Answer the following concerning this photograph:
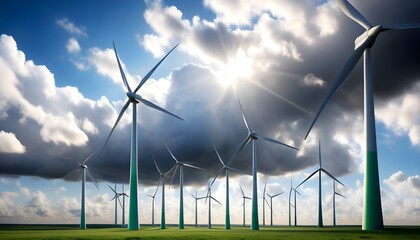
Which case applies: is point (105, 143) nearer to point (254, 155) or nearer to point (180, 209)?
point (254, 155)

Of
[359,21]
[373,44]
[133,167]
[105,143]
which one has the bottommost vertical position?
[133,167]

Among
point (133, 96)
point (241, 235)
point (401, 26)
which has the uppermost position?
point (401, 26)

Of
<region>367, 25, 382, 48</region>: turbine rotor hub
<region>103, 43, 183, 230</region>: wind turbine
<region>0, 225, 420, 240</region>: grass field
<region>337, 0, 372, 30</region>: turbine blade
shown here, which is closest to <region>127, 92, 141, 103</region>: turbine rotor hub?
<region>103, 43, 183, 230</region>: wind turbine

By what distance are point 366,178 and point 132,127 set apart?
1769 inches

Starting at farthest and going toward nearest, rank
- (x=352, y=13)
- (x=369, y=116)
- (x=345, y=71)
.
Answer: (x=352, y=13)
(x=345, y=71)
(x=369, y=116)

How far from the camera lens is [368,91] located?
49.1 metres

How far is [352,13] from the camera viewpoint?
55.1 metres

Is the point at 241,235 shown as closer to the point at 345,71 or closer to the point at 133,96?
the point at 345,71

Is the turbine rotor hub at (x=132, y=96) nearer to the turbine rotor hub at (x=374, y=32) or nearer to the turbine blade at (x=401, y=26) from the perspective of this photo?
the turbine rotor hub at (x=374, y=32)

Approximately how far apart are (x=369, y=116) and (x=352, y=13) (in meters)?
15.5

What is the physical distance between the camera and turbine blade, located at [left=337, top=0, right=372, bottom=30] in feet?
176

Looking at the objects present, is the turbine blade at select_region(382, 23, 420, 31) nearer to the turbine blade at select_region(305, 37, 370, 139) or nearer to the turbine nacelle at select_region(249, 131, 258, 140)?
the turbine blade at select_region(305, 37, 370, 139)

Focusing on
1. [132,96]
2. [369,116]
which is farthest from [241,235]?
[132,96]

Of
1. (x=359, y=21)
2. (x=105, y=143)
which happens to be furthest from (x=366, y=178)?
(x=105, y=143)
